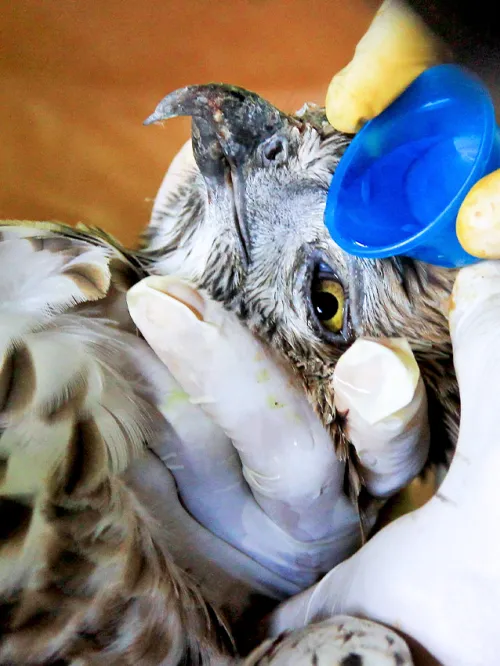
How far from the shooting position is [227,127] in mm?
656

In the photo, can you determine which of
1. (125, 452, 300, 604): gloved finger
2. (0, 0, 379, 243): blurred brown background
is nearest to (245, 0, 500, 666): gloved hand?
(125, 452, 300, 604): gloved finger

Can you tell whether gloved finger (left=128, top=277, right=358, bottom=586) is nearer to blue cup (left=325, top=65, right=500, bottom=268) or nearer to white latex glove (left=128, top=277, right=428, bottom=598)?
white latex glove (left=128, top=277, right=428, bottom=598)

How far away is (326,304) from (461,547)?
0.32 m

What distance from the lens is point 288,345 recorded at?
27.8 inches

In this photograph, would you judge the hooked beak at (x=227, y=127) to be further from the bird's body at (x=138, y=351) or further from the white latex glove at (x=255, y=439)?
the white latex glove at (x=255, y=439)

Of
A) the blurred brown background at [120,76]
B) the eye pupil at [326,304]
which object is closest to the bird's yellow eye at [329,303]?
the eye pupil at [326,304]

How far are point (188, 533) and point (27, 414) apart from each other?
213 mm

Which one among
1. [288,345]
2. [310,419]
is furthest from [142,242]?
[310,419]

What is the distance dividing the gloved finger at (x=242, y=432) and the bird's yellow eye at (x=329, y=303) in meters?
0.11

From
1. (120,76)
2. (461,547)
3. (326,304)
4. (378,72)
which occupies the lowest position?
(461,547)

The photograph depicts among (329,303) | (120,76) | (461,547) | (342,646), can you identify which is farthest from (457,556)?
(120,76)

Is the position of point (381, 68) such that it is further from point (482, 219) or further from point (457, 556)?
point (457, 556)

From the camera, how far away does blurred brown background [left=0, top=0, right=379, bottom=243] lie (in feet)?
3.55

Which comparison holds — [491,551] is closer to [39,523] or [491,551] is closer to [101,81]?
[39,523]
